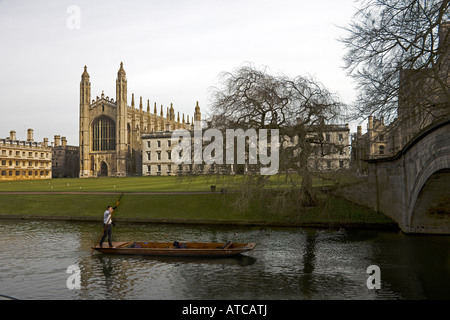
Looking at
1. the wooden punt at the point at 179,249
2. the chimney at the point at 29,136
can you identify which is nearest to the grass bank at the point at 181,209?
the wooden punt at the point at 179,249

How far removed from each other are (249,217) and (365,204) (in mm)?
8754

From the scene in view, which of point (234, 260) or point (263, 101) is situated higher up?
point (263, 101)

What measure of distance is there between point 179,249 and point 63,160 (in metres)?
Result: 103

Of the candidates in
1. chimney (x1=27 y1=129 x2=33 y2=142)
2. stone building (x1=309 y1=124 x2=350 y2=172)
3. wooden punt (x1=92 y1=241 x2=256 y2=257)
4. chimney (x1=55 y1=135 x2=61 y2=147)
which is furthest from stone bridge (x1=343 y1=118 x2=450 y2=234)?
chimney (x1=55 y1=135 x2=61 y2=147)

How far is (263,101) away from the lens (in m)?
27.5

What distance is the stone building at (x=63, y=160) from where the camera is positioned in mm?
111125

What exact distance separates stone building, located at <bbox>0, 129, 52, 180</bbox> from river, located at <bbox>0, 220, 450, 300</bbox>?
7400 cm

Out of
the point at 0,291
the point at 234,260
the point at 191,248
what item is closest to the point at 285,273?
the point at 234,260

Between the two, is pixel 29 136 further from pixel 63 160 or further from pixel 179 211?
pixel 179 211

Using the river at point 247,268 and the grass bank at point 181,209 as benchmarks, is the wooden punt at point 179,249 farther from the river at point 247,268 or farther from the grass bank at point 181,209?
the grass bank at point 181,209

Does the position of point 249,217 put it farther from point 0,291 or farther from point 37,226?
point 0,291

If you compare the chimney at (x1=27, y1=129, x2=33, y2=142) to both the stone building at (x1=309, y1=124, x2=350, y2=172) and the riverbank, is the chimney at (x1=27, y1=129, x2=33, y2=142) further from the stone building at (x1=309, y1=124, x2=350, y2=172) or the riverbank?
the stone building at (x1=309, y1=124, x2=350, y2=172)

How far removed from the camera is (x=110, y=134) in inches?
3767

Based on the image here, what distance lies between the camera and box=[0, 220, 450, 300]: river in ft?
44.7
